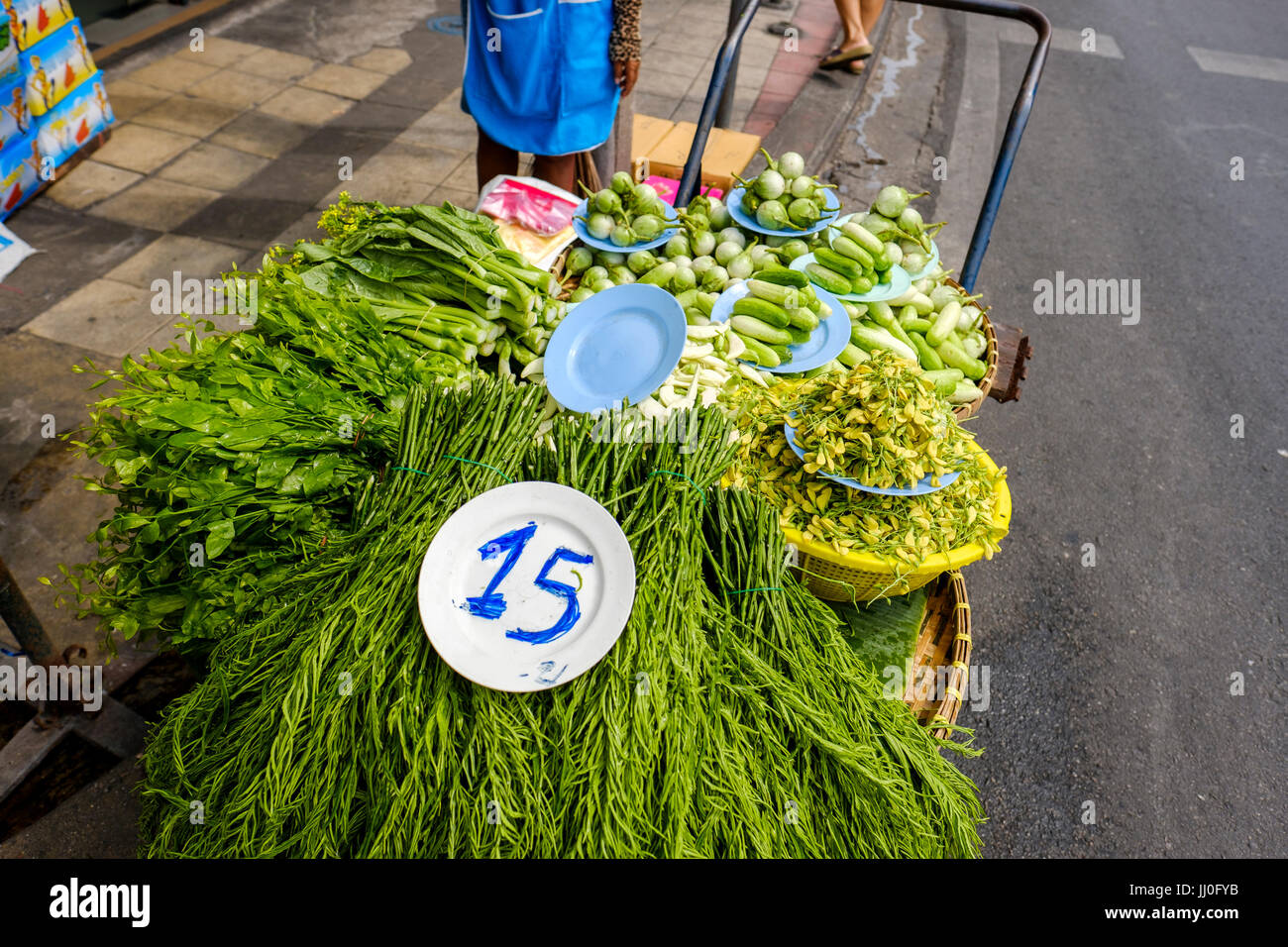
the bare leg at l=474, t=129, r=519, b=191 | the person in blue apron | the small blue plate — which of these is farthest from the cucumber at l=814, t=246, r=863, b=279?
the bare leg at l=474, t=129, r=519, b=191

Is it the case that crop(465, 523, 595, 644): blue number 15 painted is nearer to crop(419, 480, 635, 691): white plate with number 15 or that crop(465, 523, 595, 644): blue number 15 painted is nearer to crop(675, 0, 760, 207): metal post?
crop(419, 480, 635, 691): white plate with number 15

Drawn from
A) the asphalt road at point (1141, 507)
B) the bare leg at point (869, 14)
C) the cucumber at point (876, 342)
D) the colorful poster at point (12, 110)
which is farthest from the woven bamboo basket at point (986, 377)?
the colorful poster at point (12, 110)

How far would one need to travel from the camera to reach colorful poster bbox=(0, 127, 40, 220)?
432 cm

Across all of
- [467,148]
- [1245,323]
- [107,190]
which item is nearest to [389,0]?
[467,148]

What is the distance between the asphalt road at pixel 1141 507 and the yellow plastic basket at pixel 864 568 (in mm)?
1131

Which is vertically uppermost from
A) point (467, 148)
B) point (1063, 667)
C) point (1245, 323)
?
point (467, 148)

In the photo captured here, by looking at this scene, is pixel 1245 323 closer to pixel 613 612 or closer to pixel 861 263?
pixel 861 263

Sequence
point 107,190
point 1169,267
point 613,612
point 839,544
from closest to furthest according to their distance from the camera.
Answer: point 613,612
point 839,544
point 107,190
point 1169,267

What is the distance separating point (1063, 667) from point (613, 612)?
2.31 meters

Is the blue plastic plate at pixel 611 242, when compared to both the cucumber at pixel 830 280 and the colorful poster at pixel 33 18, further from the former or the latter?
the colorful poster at pixel 33 18

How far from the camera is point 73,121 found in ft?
15.9

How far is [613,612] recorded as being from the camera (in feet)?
5.72
